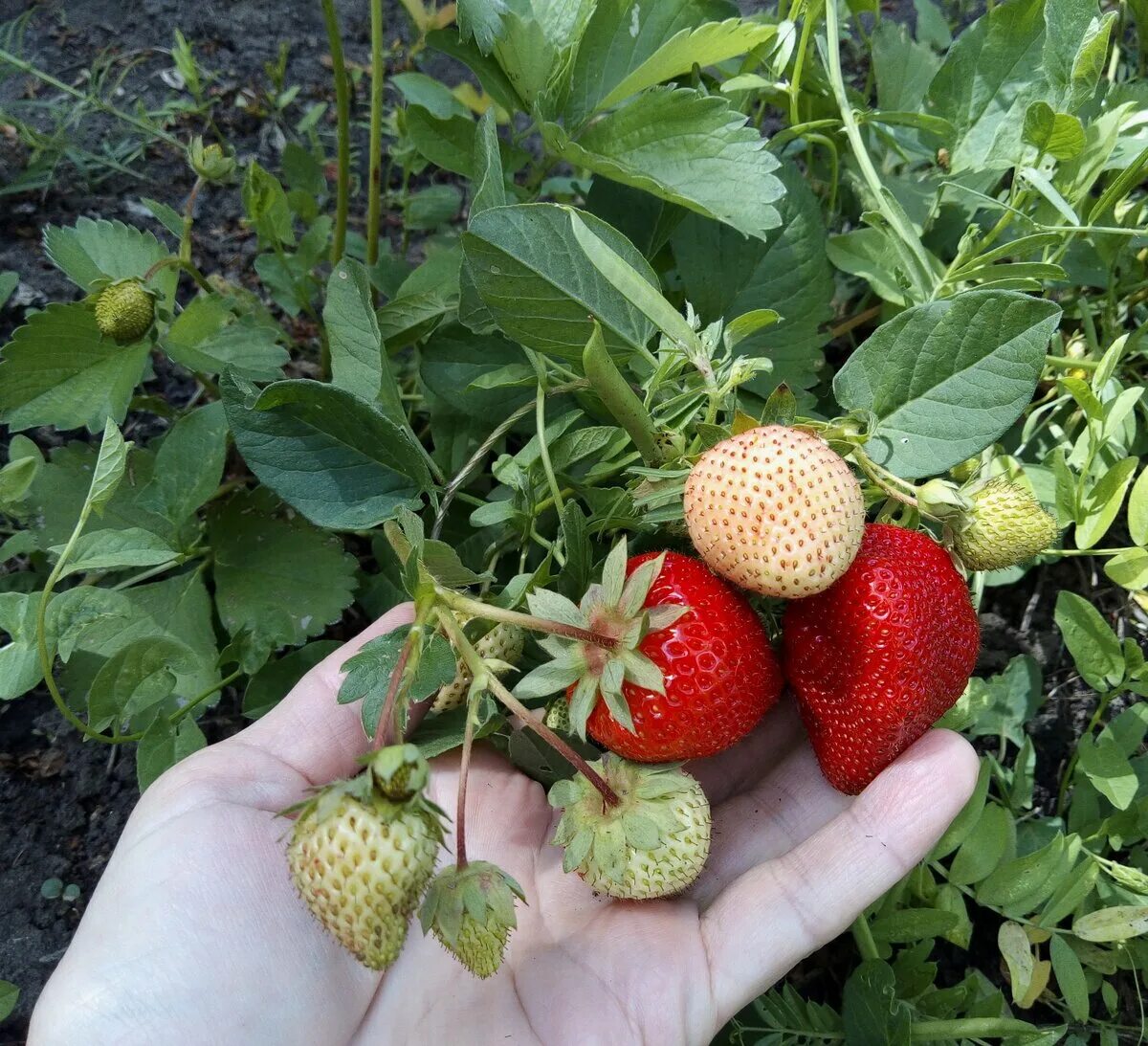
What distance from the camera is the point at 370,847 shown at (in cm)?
85

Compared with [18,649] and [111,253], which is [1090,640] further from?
[111,253]

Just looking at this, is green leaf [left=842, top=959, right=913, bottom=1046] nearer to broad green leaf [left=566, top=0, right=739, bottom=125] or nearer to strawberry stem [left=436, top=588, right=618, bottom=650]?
strawberry stem [left=436, top=588, right=618, bottom=650]

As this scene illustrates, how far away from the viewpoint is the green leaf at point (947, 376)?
1091 mm

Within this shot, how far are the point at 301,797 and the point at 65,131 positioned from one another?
173 cm

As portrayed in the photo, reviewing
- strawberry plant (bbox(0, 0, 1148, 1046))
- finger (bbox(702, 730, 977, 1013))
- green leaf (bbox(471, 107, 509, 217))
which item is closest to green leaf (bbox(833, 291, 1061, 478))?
strawberry plant (bbox(0, 0, 1148, 1046))

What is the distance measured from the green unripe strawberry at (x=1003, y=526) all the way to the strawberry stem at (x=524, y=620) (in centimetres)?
46

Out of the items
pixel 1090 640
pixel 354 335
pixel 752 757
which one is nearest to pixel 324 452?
pixel 354 335

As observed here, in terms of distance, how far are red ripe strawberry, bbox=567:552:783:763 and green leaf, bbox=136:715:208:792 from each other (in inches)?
21.8

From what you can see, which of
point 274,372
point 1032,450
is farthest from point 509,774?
point 1032,450

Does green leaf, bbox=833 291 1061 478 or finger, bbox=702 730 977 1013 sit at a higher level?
green leaf, bbox=833 291 1061 478

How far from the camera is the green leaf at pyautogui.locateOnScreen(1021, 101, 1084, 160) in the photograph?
115 cm

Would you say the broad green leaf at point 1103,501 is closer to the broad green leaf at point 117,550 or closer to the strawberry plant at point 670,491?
the strawberry plant at point 670,491

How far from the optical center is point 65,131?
212 centimetres

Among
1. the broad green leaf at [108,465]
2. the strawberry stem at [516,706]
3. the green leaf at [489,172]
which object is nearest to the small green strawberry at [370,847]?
the strawberry stem at [516,706]
